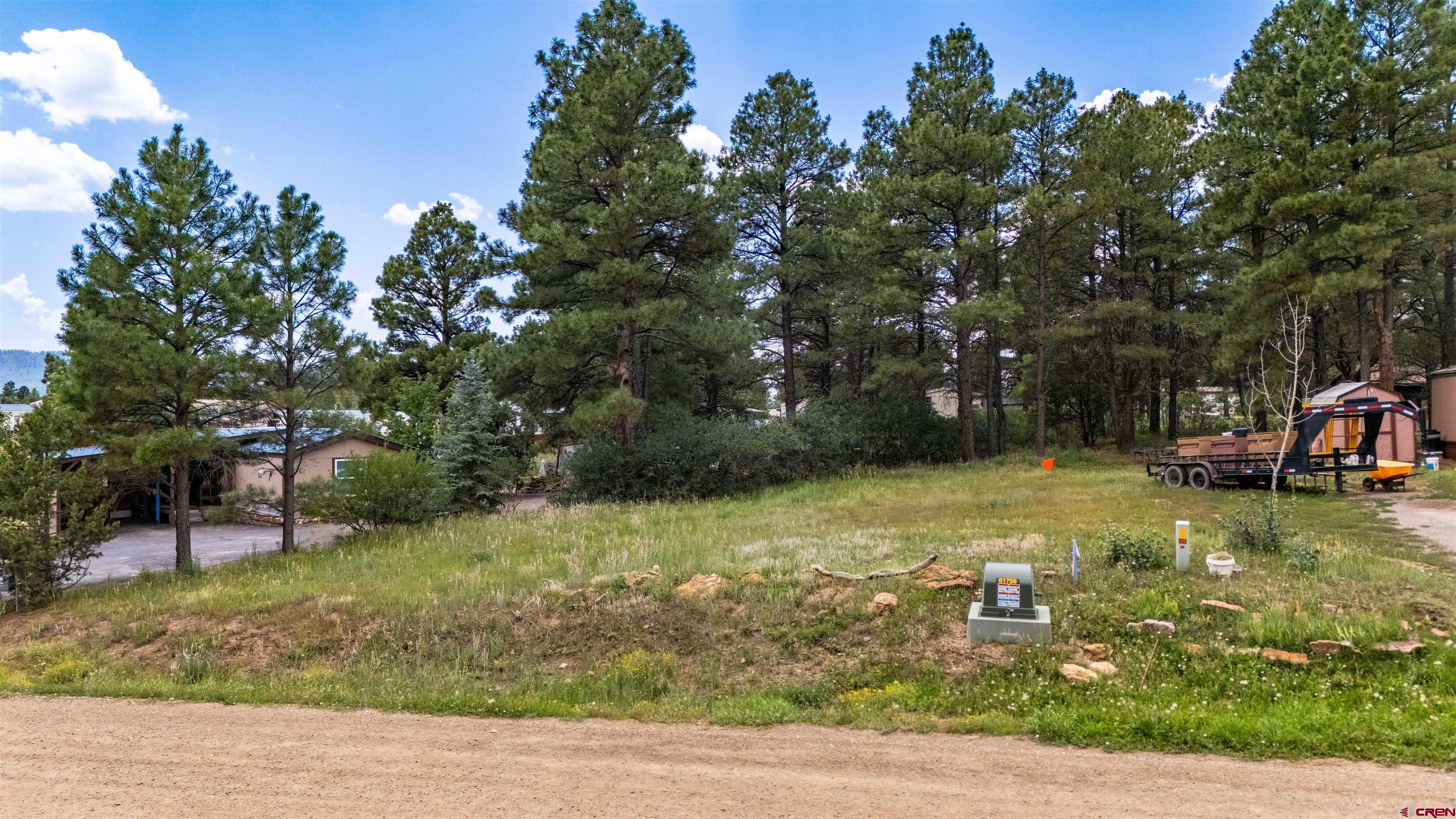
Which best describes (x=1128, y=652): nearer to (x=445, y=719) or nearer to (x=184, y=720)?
(x=445, y=719)

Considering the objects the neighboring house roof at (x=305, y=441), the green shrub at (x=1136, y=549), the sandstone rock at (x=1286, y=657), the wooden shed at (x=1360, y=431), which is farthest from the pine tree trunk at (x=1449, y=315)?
the neighboring house roof at (x=305, y=441)

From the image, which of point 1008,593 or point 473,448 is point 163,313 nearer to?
point 473,448

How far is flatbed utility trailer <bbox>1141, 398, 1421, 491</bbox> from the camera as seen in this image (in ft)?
54.5

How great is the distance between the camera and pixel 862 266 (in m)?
25.6

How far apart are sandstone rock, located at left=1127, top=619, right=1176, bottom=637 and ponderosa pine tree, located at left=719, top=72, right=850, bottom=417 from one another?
18.8 m

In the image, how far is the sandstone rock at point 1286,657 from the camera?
6191mm

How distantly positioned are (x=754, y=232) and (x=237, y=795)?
2512 centimetres

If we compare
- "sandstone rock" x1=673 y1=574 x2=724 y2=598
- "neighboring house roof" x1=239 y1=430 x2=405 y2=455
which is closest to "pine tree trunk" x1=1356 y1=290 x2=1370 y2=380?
"sandstone rock" x1=673 y1=574 x2=724 y2=598

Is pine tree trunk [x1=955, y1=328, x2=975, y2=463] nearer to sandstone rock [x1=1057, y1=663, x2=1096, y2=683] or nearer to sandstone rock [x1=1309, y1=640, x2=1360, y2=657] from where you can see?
sandstone rock [x1=1309, y1=640, x2=1360, y2=657]

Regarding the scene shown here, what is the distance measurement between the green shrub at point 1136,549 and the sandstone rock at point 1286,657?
8.07 ft

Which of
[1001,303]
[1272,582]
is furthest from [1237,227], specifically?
[1272,582]

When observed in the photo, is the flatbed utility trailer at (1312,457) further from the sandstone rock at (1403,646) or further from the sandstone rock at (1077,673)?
the sandstone rock at (1077,673)

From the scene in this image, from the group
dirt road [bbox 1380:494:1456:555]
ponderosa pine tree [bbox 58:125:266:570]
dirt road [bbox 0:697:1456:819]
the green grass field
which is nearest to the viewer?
dirt road [bbox 0:697:1456:819]

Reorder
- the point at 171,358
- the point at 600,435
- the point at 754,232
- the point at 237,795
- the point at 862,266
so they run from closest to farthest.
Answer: the point at 237,795, the point at 171,358, the point at 600,435, the point at 862,266, the point at 754,232
